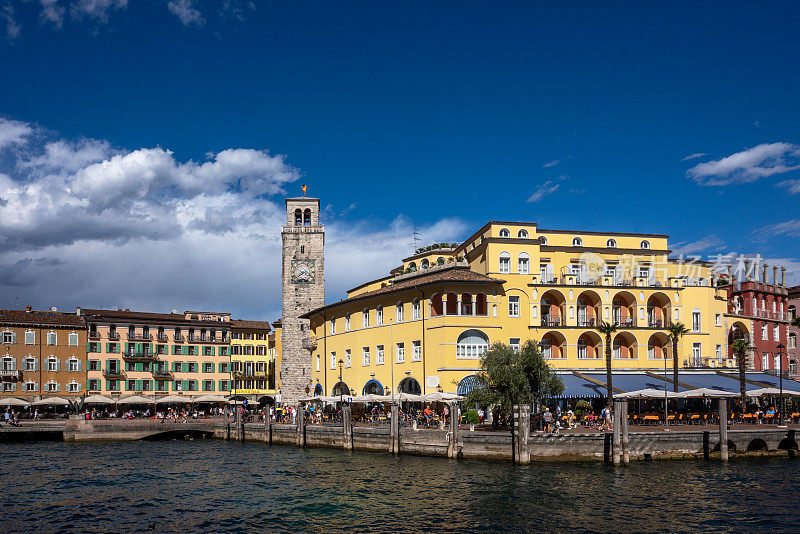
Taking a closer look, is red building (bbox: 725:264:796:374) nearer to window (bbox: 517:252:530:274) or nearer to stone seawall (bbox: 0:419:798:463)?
window (bbox: 517:252:530:274)

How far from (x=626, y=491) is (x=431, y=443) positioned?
1454cm

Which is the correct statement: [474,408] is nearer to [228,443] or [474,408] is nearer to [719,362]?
[228,443]

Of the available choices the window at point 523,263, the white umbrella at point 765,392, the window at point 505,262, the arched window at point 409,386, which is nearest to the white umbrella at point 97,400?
the arched window at point 409,386

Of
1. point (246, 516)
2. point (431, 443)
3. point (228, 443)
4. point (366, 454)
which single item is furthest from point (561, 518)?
point (228, 443)

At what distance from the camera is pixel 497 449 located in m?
43.5

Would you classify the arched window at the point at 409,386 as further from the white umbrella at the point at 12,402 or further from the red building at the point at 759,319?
the white umbrella at the point at 12,402

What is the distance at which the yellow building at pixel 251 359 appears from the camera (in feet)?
317

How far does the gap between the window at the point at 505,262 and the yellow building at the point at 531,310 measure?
8 cm

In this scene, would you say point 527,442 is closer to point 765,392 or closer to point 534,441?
point 534,441

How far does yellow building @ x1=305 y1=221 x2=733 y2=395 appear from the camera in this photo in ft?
194

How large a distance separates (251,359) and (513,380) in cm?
5647

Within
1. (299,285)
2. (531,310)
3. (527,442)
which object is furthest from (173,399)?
(527,442)

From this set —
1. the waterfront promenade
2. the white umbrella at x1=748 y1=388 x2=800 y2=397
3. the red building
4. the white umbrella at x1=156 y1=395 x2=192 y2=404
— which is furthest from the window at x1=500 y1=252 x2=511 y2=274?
the white umbrella at x1=156 y1=395 x2=192 y2=404

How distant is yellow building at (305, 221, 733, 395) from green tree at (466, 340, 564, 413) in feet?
23.3
